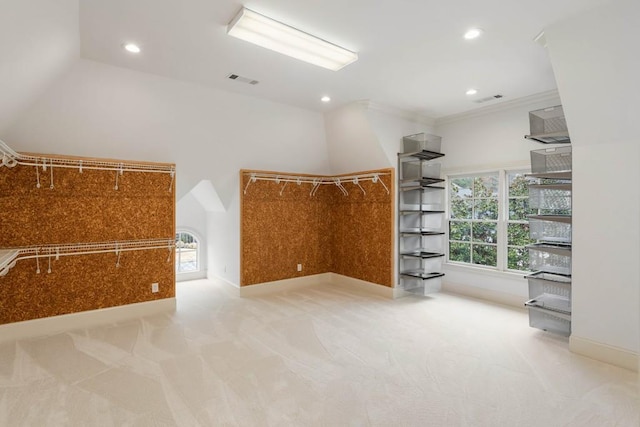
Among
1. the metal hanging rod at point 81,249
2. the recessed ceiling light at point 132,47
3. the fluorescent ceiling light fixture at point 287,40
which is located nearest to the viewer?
the fluorescent ceiling light fixture at point 287,40

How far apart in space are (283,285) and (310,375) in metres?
2.85

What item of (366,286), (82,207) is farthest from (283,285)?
(82,207)

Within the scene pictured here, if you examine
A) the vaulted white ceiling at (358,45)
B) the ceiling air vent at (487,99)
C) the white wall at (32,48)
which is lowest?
the white wall at (32,48)

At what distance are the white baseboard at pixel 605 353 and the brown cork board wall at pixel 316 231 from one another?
7.94 feet

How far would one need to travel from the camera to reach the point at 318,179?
19.9 feet

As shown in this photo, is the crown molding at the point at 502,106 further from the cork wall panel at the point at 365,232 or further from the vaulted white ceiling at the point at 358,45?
the cork wall panel at the point at 365,232

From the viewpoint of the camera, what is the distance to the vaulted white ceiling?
2572 millimetres

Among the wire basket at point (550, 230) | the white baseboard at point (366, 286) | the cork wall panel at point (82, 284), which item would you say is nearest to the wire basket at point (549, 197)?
the wire basket at point (550, 230)

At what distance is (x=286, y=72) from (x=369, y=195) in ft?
8.20

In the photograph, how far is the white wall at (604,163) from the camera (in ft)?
8.55

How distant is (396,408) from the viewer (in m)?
2.34

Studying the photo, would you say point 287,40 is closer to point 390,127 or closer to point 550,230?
point 390,127

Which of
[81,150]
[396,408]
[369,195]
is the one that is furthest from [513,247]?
[81,150]

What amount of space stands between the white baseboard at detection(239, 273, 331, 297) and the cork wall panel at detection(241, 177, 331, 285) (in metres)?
0.07
